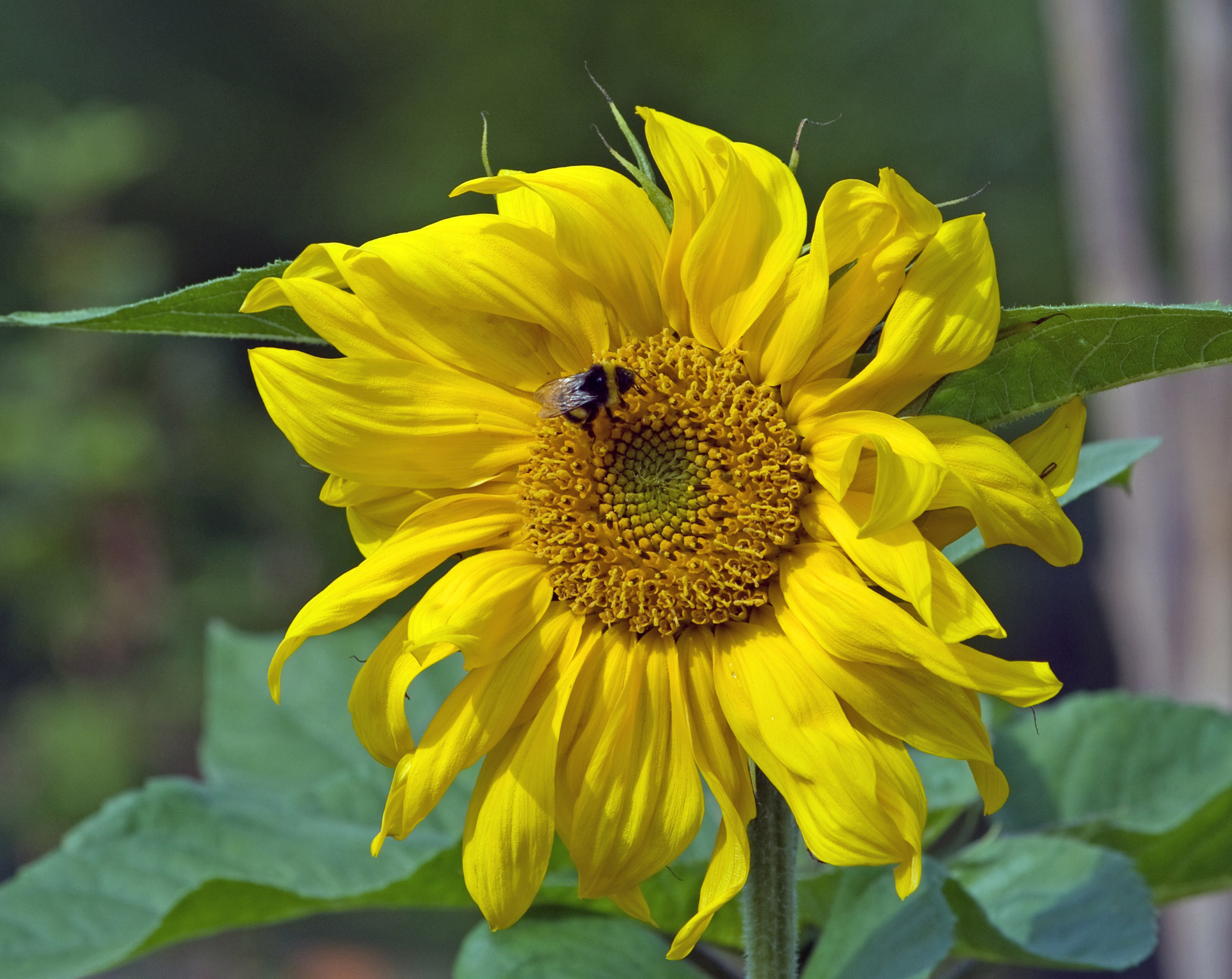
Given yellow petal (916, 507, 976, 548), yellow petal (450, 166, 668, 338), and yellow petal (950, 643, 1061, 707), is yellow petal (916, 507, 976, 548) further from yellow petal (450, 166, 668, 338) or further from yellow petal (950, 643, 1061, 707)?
yellow petal (450, 166, 668, 338)

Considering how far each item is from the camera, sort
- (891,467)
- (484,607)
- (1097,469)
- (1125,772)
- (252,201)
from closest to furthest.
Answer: (891,467), (484,607), (1097,469), (1125,772), (252,201)

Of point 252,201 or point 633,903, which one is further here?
point 252,201

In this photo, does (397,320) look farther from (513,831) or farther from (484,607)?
(513,831)

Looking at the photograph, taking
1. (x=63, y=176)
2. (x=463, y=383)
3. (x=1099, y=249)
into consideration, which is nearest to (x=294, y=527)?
(x=63, y=176)

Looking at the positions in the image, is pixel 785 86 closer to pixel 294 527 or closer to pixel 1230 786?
pixel 294 527

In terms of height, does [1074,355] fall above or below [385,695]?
above

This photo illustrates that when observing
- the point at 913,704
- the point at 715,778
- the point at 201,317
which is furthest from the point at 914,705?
the point at 201,317
